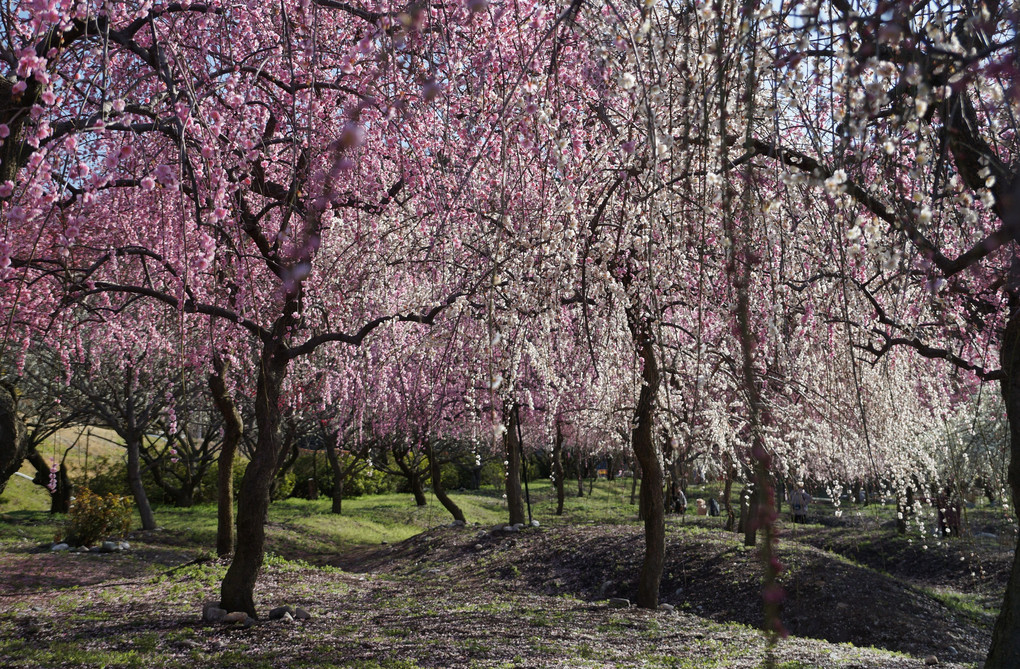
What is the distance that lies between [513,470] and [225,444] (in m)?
6.51

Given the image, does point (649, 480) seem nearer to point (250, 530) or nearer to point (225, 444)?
point (250, 530)

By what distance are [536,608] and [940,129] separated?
23.4 feet

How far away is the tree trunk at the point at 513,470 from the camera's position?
51.7 ft

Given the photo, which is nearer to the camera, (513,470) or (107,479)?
(513,470)

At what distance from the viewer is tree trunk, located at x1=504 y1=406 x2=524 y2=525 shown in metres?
15.8

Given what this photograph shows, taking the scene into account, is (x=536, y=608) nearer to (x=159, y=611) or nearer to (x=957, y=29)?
(x=159, y=611)

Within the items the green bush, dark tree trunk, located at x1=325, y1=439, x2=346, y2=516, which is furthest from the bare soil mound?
the green bush

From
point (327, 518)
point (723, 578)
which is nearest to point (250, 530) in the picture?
point (723, 578)

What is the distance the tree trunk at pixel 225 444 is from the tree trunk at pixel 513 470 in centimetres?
585

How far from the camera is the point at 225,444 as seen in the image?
37.2 ft

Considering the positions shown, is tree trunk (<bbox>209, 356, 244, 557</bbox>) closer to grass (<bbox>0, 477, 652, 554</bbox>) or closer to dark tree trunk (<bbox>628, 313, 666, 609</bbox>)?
grass (<bbox>0, 477, 652, 554</bbox>)

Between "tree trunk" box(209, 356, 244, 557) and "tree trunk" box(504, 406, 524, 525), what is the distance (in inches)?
230

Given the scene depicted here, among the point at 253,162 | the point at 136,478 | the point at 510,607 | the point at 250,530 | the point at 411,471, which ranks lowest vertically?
the point at 510,607

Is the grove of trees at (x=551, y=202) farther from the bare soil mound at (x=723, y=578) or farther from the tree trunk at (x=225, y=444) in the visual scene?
the bare soil mound at (x=723, y=578)
